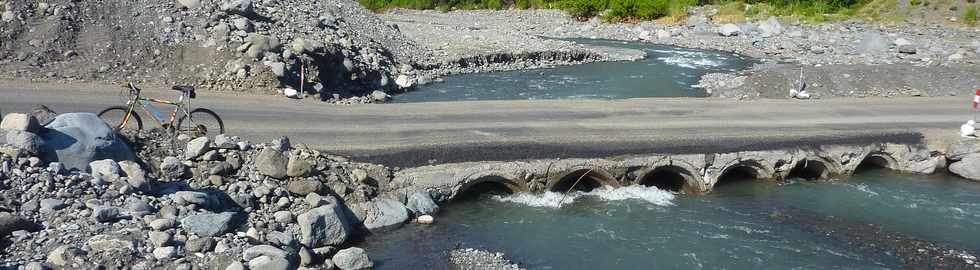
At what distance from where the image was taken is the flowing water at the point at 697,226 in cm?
1605

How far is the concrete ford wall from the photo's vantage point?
1883cm

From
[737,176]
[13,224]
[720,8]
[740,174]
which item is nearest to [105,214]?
[13,224]

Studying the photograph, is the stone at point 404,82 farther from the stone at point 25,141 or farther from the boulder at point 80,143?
the stone at point 25,141

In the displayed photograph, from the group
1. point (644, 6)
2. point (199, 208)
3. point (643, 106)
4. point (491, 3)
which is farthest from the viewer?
point (491, 3)

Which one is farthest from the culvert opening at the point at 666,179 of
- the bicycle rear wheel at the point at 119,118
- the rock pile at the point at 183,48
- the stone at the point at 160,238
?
the bicycle rear wheel at the point at 119,118

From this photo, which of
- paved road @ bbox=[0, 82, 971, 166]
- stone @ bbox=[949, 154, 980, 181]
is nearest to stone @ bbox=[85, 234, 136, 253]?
paved road @ bbox=[0, 82, 971, 166]

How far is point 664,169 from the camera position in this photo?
20516mm

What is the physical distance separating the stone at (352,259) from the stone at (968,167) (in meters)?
17.4

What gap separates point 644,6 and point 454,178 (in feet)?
193

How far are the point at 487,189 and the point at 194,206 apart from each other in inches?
299

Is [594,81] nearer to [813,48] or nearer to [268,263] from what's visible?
[813,48]

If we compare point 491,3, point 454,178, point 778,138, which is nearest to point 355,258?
point 454,178

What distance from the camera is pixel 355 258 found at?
48.8 feet

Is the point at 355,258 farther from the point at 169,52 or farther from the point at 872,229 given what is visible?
the point at 169,52
